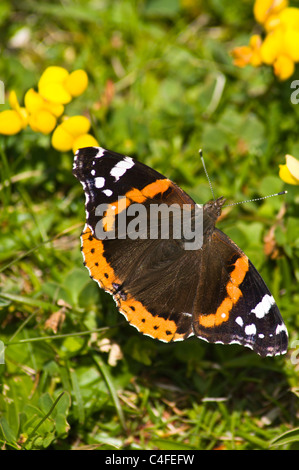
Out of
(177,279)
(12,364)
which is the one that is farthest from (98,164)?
(12,364)

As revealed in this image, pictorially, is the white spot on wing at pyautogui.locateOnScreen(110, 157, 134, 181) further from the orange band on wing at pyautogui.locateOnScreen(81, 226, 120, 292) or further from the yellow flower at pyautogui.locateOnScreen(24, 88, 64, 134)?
the yellow flower at pyautogui.locateOnScreen(24, 88, 64, 134)

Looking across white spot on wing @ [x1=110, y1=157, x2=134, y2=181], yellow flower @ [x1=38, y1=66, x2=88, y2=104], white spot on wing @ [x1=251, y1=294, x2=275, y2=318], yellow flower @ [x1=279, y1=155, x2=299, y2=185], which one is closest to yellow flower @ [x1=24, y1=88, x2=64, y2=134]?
yellow flower @ [x1=38, y1=66, x2=88, y2=104]

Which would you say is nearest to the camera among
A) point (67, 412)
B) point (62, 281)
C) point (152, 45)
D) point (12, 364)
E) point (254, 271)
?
point (254, 271)

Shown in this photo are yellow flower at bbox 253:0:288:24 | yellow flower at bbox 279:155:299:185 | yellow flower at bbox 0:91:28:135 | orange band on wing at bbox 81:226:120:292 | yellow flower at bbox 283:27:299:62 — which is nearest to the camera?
orange band on wing at bbox 81:226:120:292

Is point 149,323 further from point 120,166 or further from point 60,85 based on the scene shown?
point 60,85

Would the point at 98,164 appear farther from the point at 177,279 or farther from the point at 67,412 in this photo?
the point at 67,412

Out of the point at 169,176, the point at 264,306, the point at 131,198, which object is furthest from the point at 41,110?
the point at 264,306
